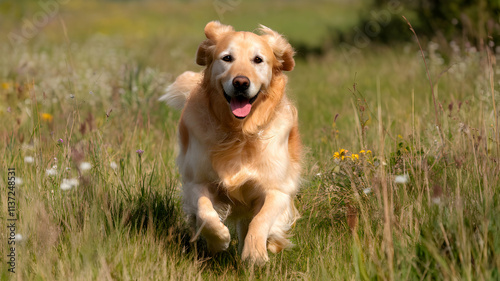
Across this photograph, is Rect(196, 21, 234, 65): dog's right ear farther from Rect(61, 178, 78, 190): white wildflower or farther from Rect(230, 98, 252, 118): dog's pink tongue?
Rect(61, 178, 78, 190): white wildflower

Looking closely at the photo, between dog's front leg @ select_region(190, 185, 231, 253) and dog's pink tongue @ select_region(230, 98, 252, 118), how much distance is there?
0.50 metres

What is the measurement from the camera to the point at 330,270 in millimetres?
2727

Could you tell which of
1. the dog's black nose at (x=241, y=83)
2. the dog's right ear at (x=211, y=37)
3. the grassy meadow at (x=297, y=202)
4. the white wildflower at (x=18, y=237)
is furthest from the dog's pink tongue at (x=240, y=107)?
the white wildflower at (x=18, y=237)

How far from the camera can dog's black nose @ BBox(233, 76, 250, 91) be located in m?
3.06

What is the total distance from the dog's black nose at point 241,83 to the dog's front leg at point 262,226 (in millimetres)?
632

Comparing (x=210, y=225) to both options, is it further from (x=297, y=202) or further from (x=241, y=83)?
(x=297, y=202)

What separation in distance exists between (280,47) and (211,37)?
1.44ft

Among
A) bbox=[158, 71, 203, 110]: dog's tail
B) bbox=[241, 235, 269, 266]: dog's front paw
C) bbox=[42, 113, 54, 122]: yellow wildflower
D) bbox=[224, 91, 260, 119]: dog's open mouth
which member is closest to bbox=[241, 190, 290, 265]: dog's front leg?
bbox=[241, 235, 269, 266]: dog's front paw

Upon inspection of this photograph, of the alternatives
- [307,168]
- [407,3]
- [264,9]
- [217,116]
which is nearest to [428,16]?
[407,3]

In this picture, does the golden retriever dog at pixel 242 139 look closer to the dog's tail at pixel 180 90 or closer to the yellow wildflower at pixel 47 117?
the dog's tail at pixel 180 90

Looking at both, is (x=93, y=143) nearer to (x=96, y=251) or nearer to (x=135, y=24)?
(x=96, y=251)

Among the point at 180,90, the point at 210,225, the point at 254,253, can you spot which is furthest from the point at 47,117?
the point at 254,253

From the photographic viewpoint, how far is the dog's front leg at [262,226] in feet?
9.60

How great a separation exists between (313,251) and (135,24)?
22.7 metres
